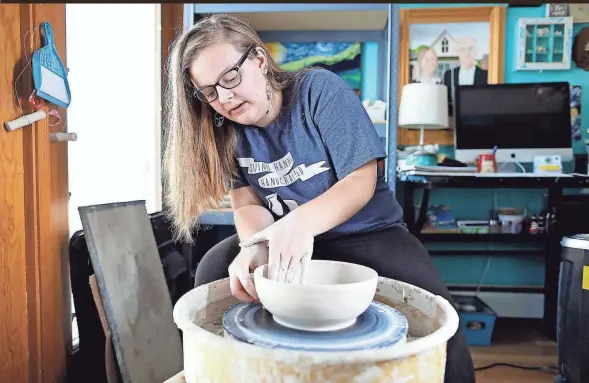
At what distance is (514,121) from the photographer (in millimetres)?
2209

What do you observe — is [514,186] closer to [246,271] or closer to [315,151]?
[315,151]

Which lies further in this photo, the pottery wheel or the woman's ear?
the woman's ear

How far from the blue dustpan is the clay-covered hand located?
2.18 feet

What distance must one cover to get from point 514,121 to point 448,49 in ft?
1.63

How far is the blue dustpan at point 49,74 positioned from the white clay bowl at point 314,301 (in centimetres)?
73

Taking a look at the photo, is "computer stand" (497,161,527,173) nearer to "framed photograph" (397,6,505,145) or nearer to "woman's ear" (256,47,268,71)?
"framed photograph" (397,6,505,145)

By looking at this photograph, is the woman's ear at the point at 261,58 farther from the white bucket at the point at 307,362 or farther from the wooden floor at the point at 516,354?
the wooden floor at the point at 516,354

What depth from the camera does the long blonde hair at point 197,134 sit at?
807mm

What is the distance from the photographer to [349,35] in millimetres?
2186

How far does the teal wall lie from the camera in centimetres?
231

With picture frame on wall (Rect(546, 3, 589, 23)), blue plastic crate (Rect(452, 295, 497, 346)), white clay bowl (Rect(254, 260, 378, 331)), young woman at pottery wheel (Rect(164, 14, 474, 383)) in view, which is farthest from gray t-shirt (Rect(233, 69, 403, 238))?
picture frame on wall (Rect(546, 3, 589, 23))

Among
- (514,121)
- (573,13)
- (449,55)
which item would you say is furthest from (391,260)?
(573,13)

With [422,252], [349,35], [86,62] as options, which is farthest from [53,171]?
[349,35]

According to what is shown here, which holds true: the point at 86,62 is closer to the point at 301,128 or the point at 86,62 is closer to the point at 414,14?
the point at 301,128
